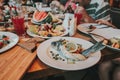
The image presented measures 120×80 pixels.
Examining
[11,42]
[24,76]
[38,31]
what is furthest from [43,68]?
[38,31]

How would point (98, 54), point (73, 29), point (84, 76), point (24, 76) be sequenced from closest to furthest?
point (24, 76), point (98, 54), point (73, 29), point (84, 76)

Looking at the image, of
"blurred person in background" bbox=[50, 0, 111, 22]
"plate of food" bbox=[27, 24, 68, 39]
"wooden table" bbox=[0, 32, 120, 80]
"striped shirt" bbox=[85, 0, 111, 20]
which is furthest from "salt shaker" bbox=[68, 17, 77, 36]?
"striped shirt" bbox=[85, 0, 111, 20]

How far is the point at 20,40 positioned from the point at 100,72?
0.76 metres

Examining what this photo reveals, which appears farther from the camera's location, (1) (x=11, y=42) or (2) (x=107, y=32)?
(2) (x=107, y=32)

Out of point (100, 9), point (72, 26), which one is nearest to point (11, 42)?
point (72, 26)

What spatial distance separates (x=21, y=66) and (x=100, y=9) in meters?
1.51

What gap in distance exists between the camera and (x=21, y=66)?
0.84 meters

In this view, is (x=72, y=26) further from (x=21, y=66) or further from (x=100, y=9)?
(x=100, y=9)

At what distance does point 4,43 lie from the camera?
3.48 feet

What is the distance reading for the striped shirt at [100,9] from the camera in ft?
6.56

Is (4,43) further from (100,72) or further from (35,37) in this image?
(100,72)

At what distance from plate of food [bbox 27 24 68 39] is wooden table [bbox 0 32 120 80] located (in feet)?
0.89

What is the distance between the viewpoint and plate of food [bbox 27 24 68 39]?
1.25 metres

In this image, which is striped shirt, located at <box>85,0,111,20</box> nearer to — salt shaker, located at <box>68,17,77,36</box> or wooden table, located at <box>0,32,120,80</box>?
salt shaker, located at <box>68,17,77,36</box>
